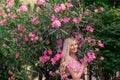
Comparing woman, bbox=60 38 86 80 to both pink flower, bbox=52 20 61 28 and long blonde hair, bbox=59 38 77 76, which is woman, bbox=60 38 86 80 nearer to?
long blonde hair, bbox=59 38 77 76

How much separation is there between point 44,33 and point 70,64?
2.77ft

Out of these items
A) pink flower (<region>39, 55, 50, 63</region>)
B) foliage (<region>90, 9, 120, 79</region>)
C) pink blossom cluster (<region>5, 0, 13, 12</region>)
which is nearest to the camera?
pink flower (<region>39, 55, 50, 63</region>)

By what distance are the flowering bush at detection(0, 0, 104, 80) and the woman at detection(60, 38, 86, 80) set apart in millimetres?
120

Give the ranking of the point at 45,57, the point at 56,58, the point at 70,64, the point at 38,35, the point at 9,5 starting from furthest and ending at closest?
the point at 9,5 → the point at 38,35 → the point at 45,57 → the point at 56,58 → the point at 70,64

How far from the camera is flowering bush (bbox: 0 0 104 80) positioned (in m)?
6.72

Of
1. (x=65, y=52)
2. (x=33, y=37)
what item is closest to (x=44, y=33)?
(x=33, y=37)

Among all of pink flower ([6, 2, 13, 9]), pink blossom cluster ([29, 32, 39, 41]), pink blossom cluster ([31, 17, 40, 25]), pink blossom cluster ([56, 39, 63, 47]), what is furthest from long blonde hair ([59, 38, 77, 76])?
pink flower ([6, 2, 13, 9])

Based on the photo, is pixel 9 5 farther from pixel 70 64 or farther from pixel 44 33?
pixel 70 64

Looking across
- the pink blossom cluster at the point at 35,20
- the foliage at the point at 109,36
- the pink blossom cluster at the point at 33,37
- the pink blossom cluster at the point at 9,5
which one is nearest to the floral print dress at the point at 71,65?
the pink blossom cluster at the point at 33,37

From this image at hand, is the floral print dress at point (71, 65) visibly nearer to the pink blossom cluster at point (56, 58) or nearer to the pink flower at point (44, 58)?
the pink blossom cluster at point (56, 58)

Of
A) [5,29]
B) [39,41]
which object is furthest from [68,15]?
[5,29]

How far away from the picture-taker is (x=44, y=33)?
686 cm

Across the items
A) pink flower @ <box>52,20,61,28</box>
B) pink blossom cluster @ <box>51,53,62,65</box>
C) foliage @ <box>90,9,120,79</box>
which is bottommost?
foliage @ <box>90,9,120,79</box>

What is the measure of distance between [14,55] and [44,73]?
78 cm
